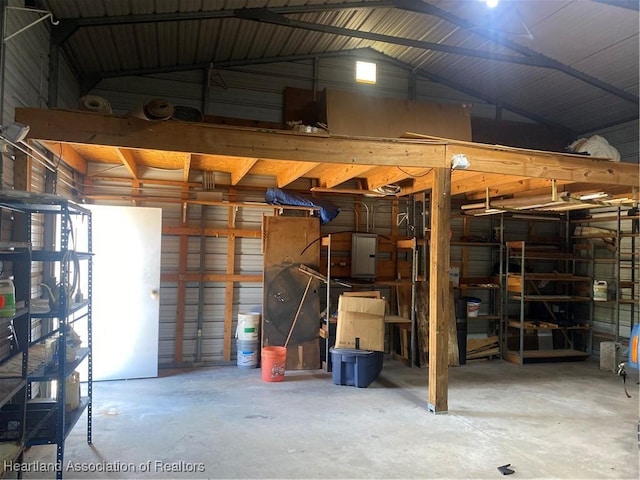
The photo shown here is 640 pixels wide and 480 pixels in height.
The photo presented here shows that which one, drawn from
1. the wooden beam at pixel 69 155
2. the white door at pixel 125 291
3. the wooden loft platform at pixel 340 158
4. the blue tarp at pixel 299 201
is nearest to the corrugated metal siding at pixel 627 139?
the wooden loft platform at pixel 340 158

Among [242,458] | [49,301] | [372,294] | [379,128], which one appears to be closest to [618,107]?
[379,128]

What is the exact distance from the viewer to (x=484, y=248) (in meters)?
7.60

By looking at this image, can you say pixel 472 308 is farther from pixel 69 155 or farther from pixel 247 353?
pixel 69 155

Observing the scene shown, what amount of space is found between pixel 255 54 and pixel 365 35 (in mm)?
1518

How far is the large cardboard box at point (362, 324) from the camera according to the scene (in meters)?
5.33

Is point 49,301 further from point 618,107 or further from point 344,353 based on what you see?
point 618,107

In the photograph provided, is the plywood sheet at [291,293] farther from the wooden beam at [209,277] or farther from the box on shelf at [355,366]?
the box on shelf at [355,366]

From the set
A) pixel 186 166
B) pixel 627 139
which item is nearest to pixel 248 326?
pixel 186 166

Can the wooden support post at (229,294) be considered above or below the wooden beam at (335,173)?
below

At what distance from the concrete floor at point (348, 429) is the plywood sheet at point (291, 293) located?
0.41m

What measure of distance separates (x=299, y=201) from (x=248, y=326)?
5.79 ft

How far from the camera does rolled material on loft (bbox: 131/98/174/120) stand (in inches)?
145

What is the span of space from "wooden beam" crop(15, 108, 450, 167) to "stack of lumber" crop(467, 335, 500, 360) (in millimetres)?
3572

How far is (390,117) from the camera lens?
654 cm
